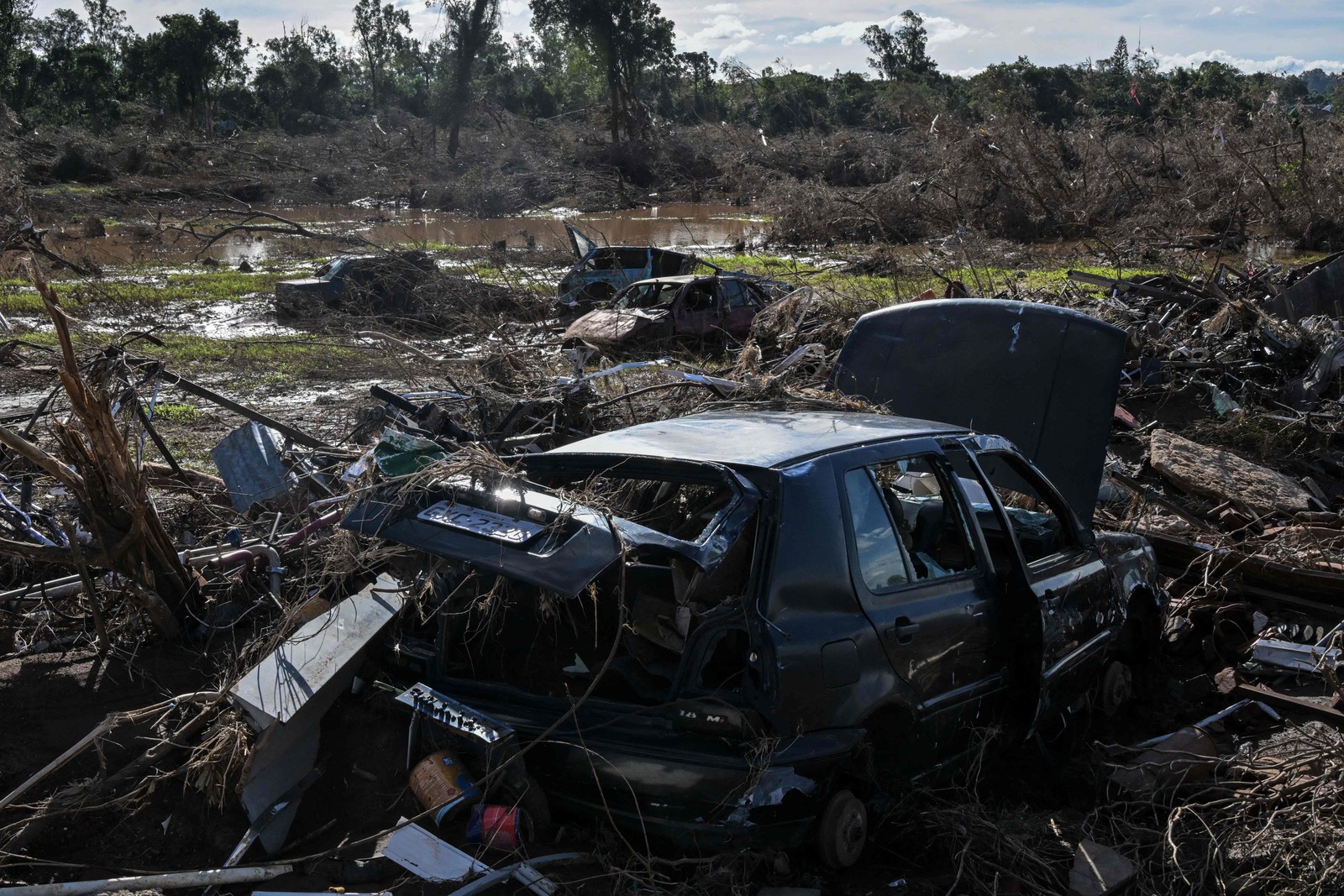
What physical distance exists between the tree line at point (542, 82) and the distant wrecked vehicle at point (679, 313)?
26.3 meters

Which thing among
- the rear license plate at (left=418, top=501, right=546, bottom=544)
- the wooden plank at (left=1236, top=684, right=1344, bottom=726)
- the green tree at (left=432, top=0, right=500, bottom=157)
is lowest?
the wooden plank at (left=1236, top=684, right=1344, bottom=726)

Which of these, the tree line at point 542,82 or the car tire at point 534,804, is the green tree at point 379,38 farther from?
the car tire at point 534,804

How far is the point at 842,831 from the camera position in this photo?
3611mm

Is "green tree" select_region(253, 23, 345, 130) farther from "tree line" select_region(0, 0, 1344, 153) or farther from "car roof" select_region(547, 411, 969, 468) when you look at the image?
"car roof" select_region(547, 411, 969, 468)

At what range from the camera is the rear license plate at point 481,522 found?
3545 millimetres

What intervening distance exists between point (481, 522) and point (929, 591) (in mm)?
1681

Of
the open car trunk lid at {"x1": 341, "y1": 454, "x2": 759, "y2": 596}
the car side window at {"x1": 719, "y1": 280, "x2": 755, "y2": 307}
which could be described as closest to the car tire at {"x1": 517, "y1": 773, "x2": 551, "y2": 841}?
the open car trunk lid at {"x1": 341, "y1": 454, "x2": 759, "y2": 596}

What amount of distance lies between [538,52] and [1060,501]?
279ft

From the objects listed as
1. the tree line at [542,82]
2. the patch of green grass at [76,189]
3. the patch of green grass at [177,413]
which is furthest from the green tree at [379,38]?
the patch of green grass at [177,413]

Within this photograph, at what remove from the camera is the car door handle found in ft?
12.2

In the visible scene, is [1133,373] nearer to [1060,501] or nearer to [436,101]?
[1060,501]

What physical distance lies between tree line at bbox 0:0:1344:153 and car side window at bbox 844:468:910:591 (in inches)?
1445

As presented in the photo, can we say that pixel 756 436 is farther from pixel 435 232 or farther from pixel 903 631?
pixel 435 232

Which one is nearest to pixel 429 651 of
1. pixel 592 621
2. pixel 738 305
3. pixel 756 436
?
pixel 592 621
